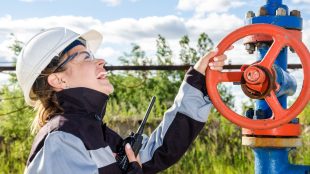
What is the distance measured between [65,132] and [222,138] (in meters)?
3.05

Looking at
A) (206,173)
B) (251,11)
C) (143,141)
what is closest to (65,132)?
(143,141)

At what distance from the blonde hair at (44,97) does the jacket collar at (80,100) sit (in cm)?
4

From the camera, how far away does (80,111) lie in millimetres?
2270

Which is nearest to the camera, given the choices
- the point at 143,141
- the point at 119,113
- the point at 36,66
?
the point at 36,66

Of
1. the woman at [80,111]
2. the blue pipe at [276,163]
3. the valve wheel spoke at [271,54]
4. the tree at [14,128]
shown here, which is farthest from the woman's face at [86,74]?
the tree at [14,128]

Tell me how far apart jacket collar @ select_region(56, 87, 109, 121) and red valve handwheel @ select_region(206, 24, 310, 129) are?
423mm

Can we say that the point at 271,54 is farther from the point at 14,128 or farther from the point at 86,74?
the point at 14,128

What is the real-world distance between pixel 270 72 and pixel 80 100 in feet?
2.29

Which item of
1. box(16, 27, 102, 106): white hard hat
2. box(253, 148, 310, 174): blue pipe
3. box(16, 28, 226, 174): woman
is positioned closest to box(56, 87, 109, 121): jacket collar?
box(16, 28, 226, 174): woman

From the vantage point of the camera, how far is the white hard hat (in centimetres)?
236

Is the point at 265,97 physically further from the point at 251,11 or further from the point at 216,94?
the point at 251,11

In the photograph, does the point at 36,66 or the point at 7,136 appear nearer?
the point at 36,66

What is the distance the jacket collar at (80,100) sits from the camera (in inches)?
89.3

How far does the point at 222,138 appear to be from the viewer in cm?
505
